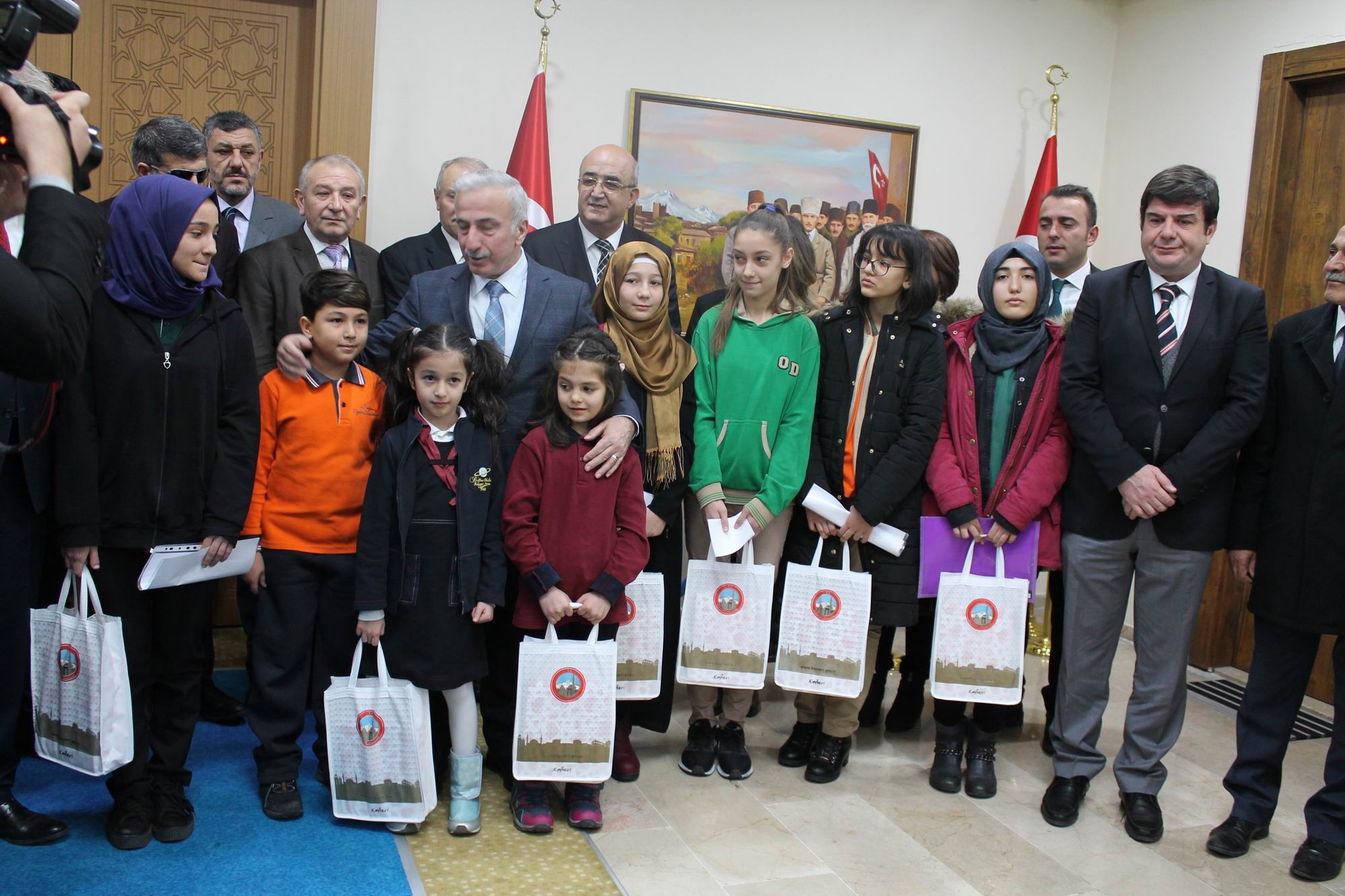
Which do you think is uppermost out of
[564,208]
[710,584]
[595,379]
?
[564,208]

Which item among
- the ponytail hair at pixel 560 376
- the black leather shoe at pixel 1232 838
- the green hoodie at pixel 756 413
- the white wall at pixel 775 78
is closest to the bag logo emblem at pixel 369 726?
the ponytail hair at pixel 560 376

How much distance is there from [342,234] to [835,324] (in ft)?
5.09

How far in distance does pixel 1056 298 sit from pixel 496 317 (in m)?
2.08

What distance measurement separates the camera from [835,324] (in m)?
3.35

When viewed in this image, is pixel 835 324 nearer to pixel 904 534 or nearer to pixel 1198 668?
pixel 904 534

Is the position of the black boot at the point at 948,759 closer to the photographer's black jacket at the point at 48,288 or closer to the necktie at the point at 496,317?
the necktie at the point at 496,317

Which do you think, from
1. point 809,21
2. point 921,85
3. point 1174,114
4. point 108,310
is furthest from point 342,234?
point 1174,114

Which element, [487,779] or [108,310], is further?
[487,779]

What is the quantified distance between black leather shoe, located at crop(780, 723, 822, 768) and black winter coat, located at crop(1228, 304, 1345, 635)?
131 centimetres

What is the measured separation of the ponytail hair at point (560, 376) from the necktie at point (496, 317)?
0.16 meters

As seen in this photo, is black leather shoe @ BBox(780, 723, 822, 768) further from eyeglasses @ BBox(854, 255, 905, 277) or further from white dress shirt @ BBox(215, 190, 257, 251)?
white dress shirt @ BBox(215, 190, 257, 251)

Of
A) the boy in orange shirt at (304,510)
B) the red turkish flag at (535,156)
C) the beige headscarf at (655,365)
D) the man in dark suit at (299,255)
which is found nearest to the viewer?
the boy in orange shirt at (304,510)

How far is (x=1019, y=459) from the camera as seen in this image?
3244 millimetres

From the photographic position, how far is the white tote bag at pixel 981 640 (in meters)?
3.19
